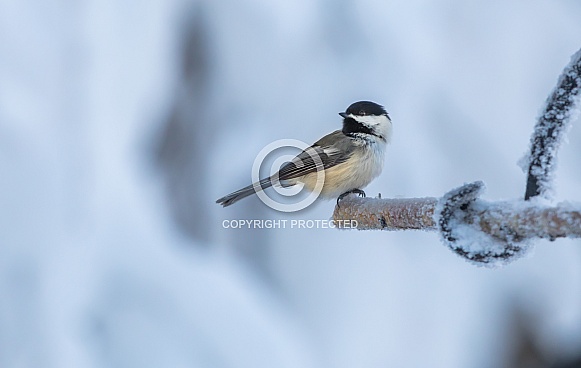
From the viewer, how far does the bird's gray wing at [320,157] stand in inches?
60.5

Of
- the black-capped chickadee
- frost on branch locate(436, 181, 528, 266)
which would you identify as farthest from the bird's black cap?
frost on branch locate(436, 181, 528, 266)

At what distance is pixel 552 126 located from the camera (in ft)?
1.69

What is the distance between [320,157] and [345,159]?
0.23 ft

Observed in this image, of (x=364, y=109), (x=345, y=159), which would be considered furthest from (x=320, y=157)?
(x=364, y=109)

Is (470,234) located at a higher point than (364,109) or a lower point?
lower

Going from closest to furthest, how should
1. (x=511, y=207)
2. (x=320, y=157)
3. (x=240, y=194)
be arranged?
(x=511, y=207) < (x=240, y=194) < (x=320, y=157)

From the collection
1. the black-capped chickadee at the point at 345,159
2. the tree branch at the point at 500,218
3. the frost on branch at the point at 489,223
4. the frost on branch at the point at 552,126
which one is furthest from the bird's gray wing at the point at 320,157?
the frost on branch at the point at 552,126

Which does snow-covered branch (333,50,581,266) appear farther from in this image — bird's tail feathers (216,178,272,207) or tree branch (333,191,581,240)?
bird's tail feathers (216,178,272,207)

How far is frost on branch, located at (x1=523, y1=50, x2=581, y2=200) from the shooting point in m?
0.50

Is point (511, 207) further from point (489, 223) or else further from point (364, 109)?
point (364, 109)

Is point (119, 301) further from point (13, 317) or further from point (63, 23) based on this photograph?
point (63, 23)

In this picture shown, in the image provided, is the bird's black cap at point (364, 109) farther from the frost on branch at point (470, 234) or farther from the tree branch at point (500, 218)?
the frost on branch at point (470, 234)

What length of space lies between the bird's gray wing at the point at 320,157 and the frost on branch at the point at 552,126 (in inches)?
39.9

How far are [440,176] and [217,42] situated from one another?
2.56ft
